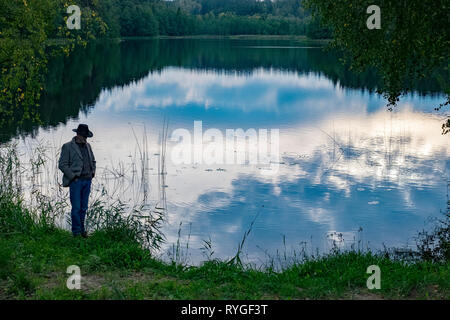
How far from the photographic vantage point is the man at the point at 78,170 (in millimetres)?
11828

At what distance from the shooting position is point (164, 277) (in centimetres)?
1022

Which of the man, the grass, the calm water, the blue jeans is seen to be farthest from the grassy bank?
the calm water

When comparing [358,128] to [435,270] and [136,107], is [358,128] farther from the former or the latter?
[435,270]

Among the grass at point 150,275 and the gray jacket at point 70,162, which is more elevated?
the gray jacket at point 70,162

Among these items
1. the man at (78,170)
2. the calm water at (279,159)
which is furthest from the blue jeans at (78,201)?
the calm water at (279,159)

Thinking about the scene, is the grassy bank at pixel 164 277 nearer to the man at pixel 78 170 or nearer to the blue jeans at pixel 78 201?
the blue jeans at pixel 78 201

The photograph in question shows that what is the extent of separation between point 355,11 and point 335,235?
6.12 metres

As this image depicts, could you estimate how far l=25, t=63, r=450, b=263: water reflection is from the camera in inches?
633

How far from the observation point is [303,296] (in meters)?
9.20

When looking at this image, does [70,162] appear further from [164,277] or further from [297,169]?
[297,169]

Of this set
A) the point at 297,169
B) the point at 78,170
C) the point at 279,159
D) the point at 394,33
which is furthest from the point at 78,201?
the point at 279,159

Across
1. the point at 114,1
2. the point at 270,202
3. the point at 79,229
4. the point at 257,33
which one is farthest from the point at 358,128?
the point at 257,33

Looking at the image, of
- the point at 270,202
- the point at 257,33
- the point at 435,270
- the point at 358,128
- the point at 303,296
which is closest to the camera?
the point at 303,296

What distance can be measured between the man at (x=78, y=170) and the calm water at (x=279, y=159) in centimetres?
294
